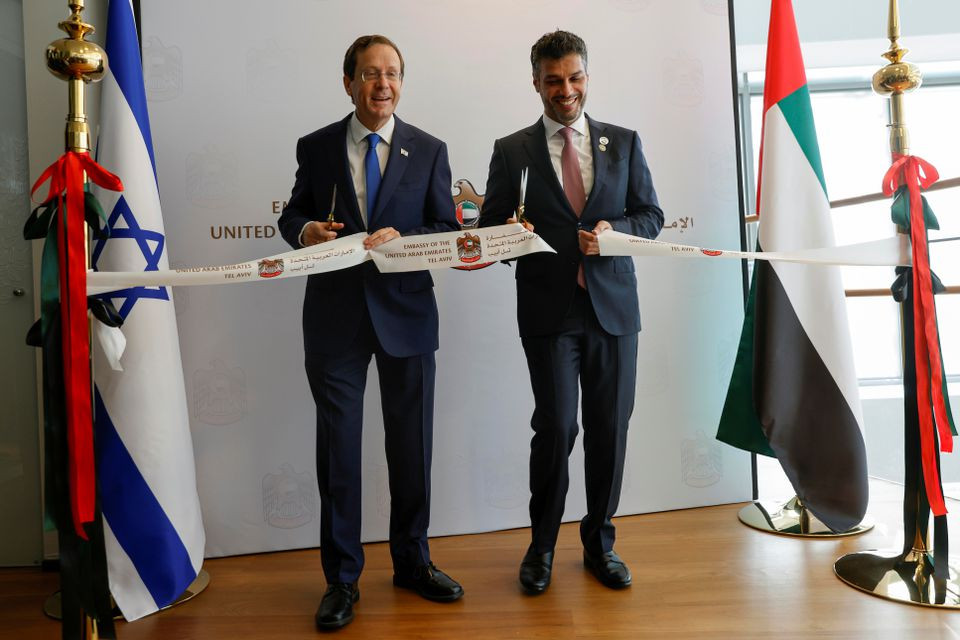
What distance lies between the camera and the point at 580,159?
8.41 ft

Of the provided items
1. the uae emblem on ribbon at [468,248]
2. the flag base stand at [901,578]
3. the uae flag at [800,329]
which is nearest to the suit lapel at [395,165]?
the uae emblem on ribbon at [468,248]

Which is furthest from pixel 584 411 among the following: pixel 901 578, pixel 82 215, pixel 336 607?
pixel 82 215

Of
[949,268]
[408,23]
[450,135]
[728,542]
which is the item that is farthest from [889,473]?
[408,23]

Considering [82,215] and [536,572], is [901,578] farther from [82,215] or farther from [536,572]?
[82,215]

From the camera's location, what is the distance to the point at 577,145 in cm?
258

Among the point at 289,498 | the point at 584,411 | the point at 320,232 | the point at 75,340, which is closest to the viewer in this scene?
the point at 75,340

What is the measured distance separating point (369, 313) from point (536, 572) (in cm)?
101

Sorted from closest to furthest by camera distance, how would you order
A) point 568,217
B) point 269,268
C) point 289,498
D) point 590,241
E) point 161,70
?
point 269,268, point 590,241, point 568,217, point 161,70, point 289,498

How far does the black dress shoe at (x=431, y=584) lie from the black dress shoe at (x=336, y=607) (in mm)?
199

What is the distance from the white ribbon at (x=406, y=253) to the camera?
2172 mm

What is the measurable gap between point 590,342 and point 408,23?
1.54 m

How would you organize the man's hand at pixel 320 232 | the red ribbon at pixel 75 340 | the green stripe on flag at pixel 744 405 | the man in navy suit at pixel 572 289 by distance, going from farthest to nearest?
1. the green stripe on flag at pixel 744 405
2. the man in navy suit at pixel 572 289
3. the man's hand at pixel 320 232
4. the red ribbon at pixel 75 340

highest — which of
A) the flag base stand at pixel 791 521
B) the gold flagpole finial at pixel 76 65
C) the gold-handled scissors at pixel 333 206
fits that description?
the gold flagpole finial at pixel 76 65

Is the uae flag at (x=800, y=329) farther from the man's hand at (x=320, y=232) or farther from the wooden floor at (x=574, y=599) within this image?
the man's hand at (x=320, y=232)
